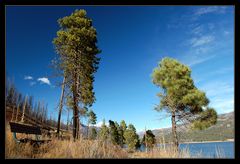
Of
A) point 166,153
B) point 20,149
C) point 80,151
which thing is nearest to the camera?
point 20,149

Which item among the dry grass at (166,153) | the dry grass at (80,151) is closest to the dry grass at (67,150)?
the dry grass at (80,151)

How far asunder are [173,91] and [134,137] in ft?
85.8

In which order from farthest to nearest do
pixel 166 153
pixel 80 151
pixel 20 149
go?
pixel 166 153 → pixel 80 151 → pixel 20 149

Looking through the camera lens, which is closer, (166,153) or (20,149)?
(20,149)

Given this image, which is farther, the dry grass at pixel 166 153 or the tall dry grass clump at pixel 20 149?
the dry grass at pixel 166 153

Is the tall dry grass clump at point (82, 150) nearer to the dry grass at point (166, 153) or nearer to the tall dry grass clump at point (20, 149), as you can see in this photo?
the tall dry grass clump at point (20, 149)

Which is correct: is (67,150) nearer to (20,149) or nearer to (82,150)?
(82,150)

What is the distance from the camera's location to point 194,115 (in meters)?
14.8

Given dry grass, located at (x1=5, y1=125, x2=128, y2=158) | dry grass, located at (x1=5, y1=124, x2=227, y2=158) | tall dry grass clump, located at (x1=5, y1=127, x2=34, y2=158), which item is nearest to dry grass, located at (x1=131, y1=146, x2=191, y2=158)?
dry grass, located at (x1=5, y1=124, x2=227, y2=158)

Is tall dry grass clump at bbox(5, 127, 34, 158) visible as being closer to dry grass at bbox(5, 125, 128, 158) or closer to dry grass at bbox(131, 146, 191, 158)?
dry grass at bbox(5, 125, 128, 158)

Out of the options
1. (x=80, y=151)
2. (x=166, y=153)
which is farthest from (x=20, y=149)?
(x=166, y=153)
